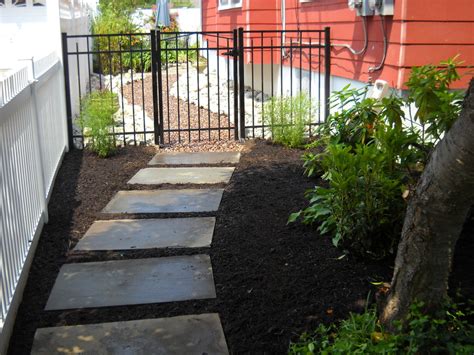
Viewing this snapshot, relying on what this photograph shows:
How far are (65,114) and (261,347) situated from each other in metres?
5.72

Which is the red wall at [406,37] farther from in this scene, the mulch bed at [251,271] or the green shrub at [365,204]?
the green shrub at [365,204]

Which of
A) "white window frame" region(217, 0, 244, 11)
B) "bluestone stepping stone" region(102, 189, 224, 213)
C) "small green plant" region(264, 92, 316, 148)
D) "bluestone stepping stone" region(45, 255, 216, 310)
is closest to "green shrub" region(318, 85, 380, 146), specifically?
"bluestone stepping stone" region(102, 189, 224, 213)

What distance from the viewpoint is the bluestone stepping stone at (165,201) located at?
18.6 feet

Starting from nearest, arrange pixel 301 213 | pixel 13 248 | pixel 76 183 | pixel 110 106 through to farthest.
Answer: pixel 13 248 < pixel 301 213 < pixel 76 183 < pixel 110 106

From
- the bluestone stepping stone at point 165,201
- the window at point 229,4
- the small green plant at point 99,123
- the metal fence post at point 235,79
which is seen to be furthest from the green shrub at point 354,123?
the window at point 229,4

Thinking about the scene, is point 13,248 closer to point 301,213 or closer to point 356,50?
point 301,213

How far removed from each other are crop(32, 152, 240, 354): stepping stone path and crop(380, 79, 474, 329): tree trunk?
3.13 feet

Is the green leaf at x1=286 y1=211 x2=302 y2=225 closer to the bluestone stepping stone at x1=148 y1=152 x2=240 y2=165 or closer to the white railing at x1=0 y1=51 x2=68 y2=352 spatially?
the white railing at x1=0 y1=51 x2=68 y2=352

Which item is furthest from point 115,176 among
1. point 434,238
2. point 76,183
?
point 434,238

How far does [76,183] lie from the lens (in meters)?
6.59

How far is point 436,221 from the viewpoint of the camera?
2.75 meters

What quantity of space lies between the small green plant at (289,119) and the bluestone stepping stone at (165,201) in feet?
7.00

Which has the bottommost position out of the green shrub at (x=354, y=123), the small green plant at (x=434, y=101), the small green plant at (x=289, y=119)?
the small green plant at (x=289, y=119)

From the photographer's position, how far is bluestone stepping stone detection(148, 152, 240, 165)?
762 centimetres
